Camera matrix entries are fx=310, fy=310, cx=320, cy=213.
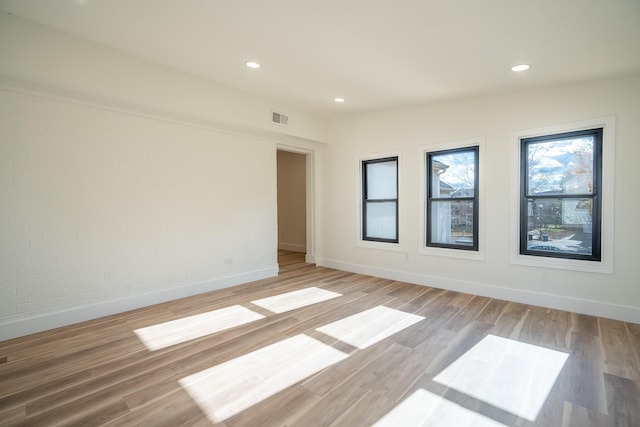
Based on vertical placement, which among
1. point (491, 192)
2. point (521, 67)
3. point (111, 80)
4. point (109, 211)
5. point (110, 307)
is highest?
point (521, 67)

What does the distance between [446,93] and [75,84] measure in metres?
4.44

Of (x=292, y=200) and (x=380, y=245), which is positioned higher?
(x=292, y=200)

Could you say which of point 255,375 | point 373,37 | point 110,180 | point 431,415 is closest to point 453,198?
A: point 373,37

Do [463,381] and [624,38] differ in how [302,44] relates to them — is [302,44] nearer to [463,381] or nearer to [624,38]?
[624,38]

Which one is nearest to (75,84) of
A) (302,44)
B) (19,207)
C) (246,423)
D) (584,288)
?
(19,207)

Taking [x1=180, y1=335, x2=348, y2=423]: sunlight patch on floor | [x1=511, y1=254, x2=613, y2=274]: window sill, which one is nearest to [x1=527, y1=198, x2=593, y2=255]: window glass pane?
[x1=511, y1=254, x2=613, y2=274]: window sill

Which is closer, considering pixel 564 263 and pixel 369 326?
pixel 369 326

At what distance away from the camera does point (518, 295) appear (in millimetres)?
4102

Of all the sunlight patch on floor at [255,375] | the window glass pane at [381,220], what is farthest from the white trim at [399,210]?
the sunlight patch on floor at [255,375]

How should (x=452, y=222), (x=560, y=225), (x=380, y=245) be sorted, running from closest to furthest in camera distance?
(x=560, y=225)
(x=452, y=222)
(x=380, y=245)

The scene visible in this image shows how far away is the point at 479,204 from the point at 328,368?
129 inches

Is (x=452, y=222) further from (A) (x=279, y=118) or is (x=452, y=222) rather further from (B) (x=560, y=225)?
(A) (x=279, y=118)

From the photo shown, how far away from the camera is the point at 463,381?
2.27 m

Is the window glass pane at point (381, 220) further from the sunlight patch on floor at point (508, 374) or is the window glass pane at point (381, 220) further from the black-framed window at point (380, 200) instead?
the sunlight patch on floor at point (508, 374)
